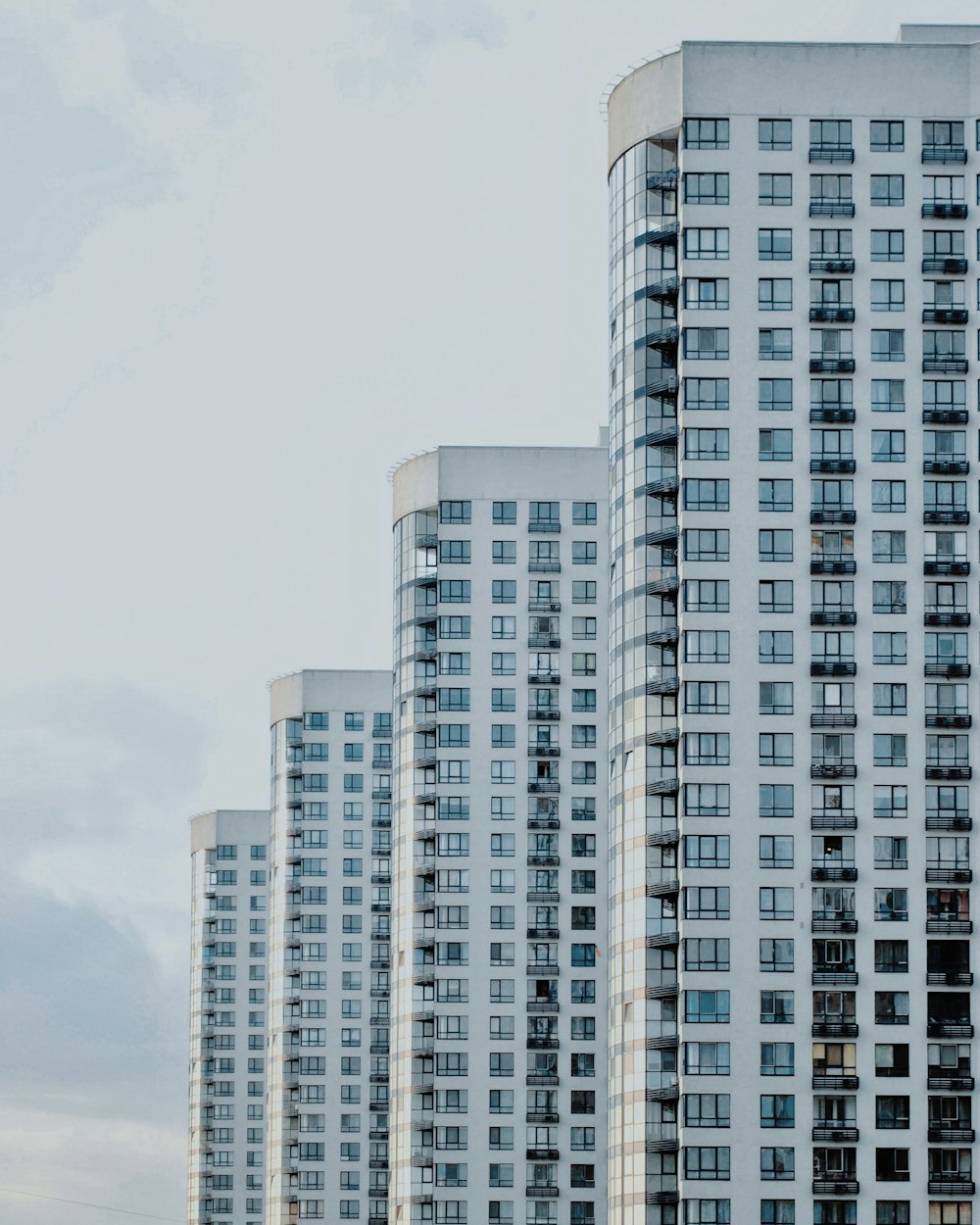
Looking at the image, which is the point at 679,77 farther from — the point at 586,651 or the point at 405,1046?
the point at 405,1046

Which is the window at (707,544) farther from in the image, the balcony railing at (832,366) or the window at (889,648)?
the balcony railing at (832,366)

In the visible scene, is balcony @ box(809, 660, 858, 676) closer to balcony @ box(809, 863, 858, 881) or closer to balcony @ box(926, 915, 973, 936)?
balcony @ box(809, 863, 858, 881)

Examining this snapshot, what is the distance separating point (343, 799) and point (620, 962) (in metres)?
84.9

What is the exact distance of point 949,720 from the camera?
107250 millimetres

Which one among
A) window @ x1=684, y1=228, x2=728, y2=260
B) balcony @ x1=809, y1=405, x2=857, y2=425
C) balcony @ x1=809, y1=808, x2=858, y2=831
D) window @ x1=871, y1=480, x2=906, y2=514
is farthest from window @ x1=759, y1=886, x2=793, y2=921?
window @ x1=684, y1=228, x2=728, y2=260

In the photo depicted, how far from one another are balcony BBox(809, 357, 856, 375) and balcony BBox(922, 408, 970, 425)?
13.6 feet

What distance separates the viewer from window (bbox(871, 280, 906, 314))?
110000 mm

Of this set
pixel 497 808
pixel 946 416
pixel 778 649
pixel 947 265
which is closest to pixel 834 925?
pixel 778 649

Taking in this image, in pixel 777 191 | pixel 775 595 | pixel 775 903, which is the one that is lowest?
pixel 775 903

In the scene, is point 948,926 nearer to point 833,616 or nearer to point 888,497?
point 833,616

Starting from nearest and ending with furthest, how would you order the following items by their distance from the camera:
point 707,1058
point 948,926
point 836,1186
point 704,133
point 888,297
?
point 836,1186
point 707,1058
point 948,926
point 888,297
point 704,133

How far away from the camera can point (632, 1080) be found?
108562 millimetres

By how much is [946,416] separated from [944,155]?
1294cm

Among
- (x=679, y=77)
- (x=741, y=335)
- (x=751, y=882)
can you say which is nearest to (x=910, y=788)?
(x=751, y=882)
